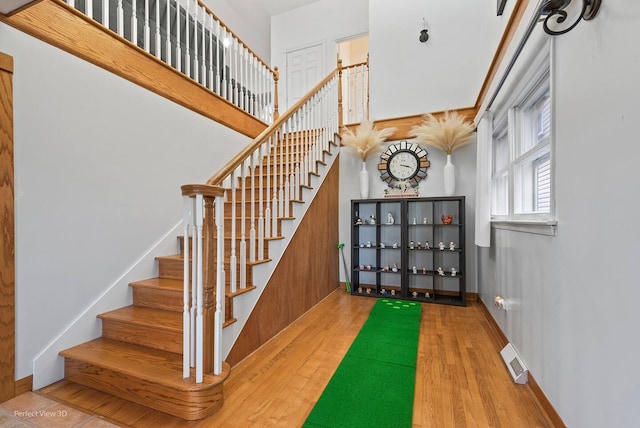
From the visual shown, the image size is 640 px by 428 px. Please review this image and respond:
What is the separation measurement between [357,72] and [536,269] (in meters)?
4.12

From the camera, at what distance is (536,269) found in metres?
1.66

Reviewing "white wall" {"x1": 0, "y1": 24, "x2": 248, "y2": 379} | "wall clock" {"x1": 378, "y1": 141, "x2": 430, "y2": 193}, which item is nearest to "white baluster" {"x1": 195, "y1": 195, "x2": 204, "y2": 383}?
"white wall" {"x1": 0, "y1": 24, "x2": 248, "y2": 379}

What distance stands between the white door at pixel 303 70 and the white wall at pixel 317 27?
0.09 m

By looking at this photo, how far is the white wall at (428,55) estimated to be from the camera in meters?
3.80

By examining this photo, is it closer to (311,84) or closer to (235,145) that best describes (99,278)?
(235,145)

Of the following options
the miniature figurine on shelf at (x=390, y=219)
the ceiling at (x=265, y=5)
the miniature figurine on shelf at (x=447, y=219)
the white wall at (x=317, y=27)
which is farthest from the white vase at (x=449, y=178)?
the ceiling at (x=265, y=5)

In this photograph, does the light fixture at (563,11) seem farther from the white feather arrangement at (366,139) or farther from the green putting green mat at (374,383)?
the white feather arrangement at (366,139)

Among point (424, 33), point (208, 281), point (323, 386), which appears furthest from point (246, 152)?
point (424, 33)

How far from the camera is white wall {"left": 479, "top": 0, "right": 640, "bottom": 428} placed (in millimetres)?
914

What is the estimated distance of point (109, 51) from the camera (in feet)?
7.23

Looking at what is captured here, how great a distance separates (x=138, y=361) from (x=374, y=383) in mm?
1466

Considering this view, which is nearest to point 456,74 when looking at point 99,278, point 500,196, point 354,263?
point 500,196

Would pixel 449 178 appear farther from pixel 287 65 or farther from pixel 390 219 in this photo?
pixel 287 65

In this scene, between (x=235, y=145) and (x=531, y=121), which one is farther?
(x=235, y=145)
